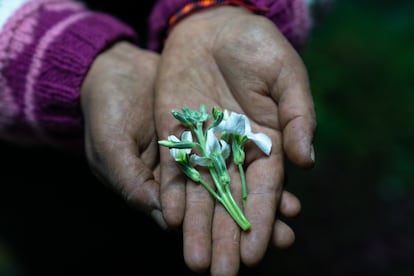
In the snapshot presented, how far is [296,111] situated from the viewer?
143 cm

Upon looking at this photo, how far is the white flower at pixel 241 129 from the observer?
147 centimetres

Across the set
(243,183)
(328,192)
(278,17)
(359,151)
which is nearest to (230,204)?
(243,183)

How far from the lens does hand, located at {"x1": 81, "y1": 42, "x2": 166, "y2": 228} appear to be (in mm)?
1450

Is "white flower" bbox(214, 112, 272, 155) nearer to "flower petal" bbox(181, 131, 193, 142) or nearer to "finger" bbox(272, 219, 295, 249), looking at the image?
"flower petal" bbox(181, 131, 193, 142)

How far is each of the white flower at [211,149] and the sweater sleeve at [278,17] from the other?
649 mm

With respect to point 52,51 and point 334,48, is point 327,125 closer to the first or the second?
point 334,48

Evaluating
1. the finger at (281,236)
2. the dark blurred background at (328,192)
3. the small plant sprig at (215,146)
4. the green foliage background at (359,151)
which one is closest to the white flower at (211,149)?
Result: the small plant sprig at (215,146)

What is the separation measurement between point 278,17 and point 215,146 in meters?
0.70

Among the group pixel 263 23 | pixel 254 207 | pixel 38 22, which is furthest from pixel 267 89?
pixel 38 22

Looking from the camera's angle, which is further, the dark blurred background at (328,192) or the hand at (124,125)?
the dark blurred background at (328,192)

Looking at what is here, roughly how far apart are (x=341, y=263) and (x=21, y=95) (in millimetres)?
2061

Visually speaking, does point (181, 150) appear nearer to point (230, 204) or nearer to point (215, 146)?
point (215, 146)

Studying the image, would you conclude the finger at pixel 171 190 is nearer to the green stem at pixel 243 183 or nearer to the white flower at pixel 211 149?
the white flower at pixel 211 149

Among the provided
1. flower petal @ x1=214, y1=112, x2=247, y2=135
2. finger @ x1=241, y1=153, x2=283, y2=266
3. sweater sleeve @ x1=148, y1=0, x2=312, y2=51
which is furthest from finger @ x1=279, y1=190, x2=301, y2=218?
sweater sleeve @ x1=148, y1=0, x2=312, y2=51
